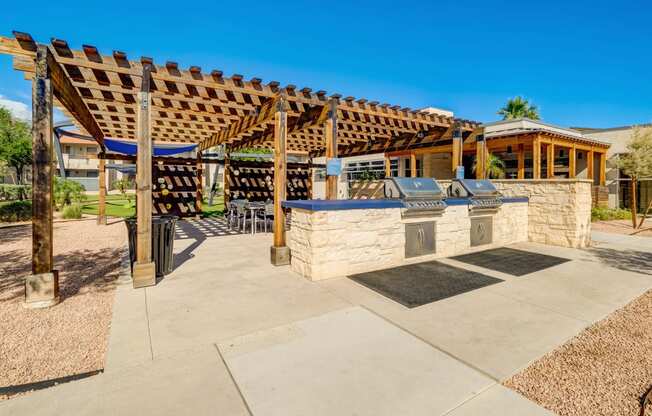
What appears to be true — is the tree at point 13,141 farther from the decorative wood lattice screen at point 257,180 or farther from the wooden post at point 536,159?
the wooden post at point 536,159

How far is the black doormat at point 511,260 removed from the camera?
5.39 m

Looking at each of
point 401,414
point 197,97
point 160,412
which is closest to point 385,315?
point 401,414

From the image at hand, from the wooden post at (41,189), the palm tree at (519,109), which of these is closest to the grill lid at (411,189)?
the wooden post at (41,189)

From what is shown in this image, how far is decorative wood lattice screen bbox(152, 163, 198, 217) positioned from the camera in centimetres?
1233

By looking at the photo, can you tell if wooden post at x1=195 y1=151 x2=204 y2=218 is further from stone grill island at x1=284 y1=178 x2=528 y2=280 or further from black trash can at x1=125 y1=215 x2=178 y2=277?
stone grill island at x1=284 y1=178 x2=528 y2=280

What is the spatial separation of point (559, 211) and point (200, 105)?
876 cm

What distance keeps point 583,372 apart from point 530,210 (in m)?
6.55

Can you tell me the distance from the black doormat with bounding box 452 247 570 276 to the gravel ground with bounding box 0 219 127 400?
567 cm

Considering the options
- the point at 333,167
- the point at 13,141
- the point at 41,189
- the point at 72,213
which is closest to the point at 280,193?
the point at 333,167

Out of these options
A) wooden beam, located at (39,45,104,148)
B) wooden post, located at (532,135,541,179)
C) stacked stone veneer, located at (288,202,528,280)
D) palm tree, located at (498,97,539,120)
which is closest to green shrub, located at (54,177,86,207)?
wooden beam, located at (39,45,104,148)

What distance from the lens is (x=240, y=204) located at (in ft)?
29.7

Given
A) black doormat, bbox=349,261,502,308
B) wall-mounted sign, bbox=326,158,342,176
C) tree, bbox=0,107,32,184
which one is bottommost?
black doormat, bbox=349,261,502,308

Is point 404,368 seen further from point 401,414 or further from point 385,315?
point 385,315

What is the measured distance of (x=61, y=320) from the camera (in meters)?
3.40
